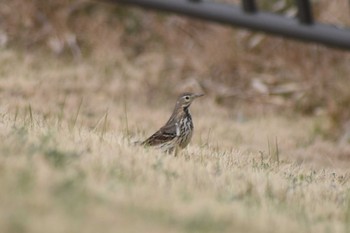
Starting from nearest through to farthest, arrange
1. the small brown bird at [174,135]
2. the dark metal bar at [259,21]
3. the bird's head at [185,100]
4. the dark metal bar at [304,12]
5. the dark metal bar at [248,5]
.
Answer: the small brown bird at [174,135], the bird's head at [185,100], the dark metal bar at [304,12], the dark metal bar at [259,21], the dark metal bar at [248,5]

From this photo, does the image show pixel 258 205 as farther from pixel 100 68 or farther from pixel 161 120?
pixel 100 68

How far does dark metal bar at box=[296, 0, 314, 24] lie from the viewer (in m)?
8.03

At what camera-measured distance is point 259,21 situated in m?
8.55

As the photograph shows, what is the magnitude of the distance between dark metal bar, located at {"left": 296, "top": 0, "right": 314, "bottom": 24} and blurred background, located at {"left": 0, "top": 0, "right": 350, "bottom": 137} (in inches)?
127

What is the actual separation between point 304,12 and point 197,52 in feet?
16.8

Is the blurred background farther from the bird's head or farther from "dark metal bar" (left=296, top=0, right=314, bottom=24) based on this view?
the bird's head

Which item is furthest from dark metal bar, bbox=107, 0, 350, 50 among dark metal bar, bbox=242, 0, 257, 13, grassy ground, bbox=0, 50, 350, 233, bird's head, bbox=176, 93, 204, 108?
grassy ground, bbox=0, 50, 350, 233

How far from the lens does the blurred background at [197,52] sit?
495 inches

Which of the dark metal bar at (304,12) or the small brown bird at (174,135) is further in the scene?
the dark metal bar at (304,12)

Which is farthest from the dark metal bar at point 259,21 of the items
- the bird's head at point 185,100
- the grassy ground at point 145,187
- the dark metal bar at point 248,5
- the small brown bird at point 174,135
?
the small brown bird at point 174,135

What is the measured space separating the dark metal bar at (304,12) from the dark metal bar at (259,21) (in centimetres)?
4

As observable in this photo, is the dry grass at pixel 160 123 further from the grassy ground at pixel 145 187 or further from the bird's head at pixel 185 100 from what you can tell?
the bird's head at pixel 185 100

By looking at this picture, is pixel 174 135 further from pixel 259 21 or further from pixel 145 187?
pixel 145 187

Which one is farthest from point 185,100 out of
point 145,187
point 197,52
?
point 197,52
